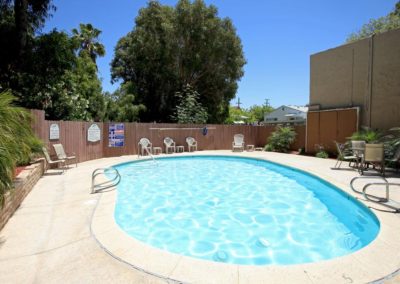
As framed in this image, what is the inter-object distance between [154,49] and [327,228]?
1855 cm

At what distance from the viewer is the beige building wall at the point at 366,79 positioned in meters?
10.4

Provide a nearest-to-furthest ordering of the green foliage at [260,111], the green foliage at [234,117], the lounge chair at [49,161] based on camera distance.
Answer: the lounge chair at [49,161]
the green foliage at [234,117]
the green foliage at [260,111]

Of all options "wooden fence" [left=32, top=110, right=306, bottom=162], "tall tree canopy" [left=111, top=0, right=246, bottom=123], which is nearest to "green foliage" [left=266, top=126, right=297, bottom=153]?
"wooden fence" [left=32, top=110, right=306, bottom=162]

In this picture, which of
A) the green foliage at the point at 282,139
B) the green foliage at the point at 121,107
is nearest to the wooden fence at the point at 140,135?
the green foliage at the point at 282,139

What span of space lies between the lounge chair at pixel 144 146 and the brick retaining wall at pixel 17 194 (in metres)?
6.76

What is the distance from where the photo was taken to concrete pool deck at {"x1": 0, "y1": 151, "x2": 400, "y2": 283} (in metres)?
2.56

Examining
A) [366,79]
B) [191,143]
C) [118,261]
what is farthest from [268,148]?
[118,261]

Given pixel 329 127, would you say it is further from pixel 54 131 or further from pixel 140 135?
pixel 54 131

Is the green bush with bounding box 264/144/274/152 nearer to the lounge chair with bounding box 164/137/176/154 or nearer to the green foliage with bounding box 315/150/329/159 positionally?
the green foliage with bounding box 315/150/329/159

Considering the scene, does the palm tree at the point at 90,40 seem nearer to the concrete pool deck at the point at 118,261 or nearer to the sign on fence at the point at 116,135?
the sign on fence at the point at 116,135

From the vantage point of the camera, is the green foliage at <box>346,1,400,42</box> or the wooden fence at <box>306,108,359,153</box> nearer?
A: the wooden fence at <box>306,108,359,153</box>

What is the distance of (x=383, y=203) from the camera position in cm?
491

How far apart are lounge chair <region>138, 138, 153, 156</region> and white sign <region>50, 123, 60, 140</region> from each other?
430 centimetres

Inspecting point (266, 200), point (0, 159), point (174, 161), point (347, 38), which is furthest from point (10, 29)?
point (347, 38)
